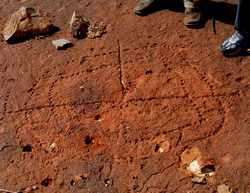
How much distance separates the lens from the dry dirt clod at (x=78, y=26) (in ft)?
15.5

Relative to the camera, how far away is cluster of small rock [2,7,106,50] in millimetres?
4711

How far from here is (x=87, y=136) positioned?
3.76 m

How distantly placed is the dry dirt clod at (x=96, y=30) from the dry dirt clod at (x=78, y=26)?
48 millimetres

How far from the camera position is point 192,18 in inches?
179

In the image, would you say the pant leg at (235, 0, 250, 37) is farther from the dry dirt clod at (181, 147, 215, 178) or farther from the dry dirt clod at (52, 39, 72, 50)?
the dry dirt clod at (52, 39, 72, 50)

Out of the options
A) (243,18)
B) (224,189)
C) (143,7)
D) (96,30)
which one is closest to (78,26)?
(96,30)

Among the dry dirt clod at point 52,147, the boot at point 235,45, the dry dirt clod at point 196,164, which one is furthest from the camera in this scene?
the boot at point 235,45

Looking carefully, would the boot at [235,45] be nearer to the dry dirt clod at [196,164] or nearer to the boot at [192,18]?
the boot at [192,18]

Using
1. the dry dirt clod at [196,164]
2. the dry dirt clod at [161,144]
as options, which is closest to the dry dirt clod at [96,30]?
the dry dirt clod at [161,144]

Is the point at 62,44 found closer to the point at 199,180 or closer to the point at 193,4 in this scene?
the point at 193,4

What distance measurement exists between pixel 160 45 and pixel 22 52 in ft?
4.19

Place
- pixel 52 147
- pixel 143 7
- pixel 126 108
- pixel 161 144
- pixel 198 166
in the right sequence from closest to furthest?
pixel 198 166, pixel 161 144, pixel 52 147, pixel 126 108, pixel 143 7

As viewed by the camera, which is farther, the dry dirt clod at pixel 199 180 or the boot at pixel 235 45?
the boot at pixel 235 45

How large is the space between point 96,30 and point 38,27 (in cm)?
58
